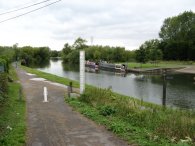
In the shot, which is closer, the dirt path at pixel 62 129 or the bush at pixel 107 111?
the dirt path at pixel 62 129

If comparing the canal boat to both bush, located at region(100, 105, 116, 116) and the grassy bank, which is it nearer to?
the grassy bank

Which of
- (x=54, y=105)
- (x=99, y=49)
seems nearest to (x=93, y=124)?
(x=54, y=105)

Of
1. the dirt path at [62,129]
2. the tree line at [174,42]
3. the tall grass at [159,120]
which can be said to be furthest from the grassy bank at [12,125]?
the tree line at [174,42]

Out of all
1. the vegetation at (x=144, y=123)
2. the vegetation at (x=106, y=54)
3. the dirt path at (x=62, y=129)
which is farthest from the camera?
the vegetation at (x=106, y=54)

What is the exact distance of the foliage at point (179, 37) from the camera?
86312mm

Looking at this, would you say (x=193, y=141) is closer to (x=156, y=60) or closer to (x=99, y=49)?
(x=156, y=60)

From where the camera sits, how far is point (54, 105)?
1667cm

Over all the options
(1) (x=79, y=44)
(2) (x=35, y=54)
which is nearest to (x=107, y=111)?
(1) (x=79, y=44)

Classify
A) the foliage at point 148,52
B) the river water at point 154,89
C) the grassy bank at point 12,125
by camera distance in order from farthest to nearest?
the foliage at point 148,52, the river water at point 154,89, the grassy bank at point 12,125

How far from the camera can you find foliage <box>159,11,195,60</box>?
283 feet

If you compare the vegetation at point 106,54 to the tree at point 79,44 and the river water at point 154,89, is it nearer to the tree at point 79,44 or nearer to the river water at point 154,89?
the tree at point 79,44

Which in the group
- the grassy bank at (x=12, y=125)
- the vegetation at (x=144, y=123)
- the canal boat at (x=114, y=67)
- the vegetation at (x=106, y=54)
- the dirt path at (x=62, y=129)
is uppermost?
the vegetation at (x=106, y=54)

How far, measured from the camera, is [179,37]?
93438 mm

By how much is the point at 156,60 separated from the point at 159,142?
71.5 meters
